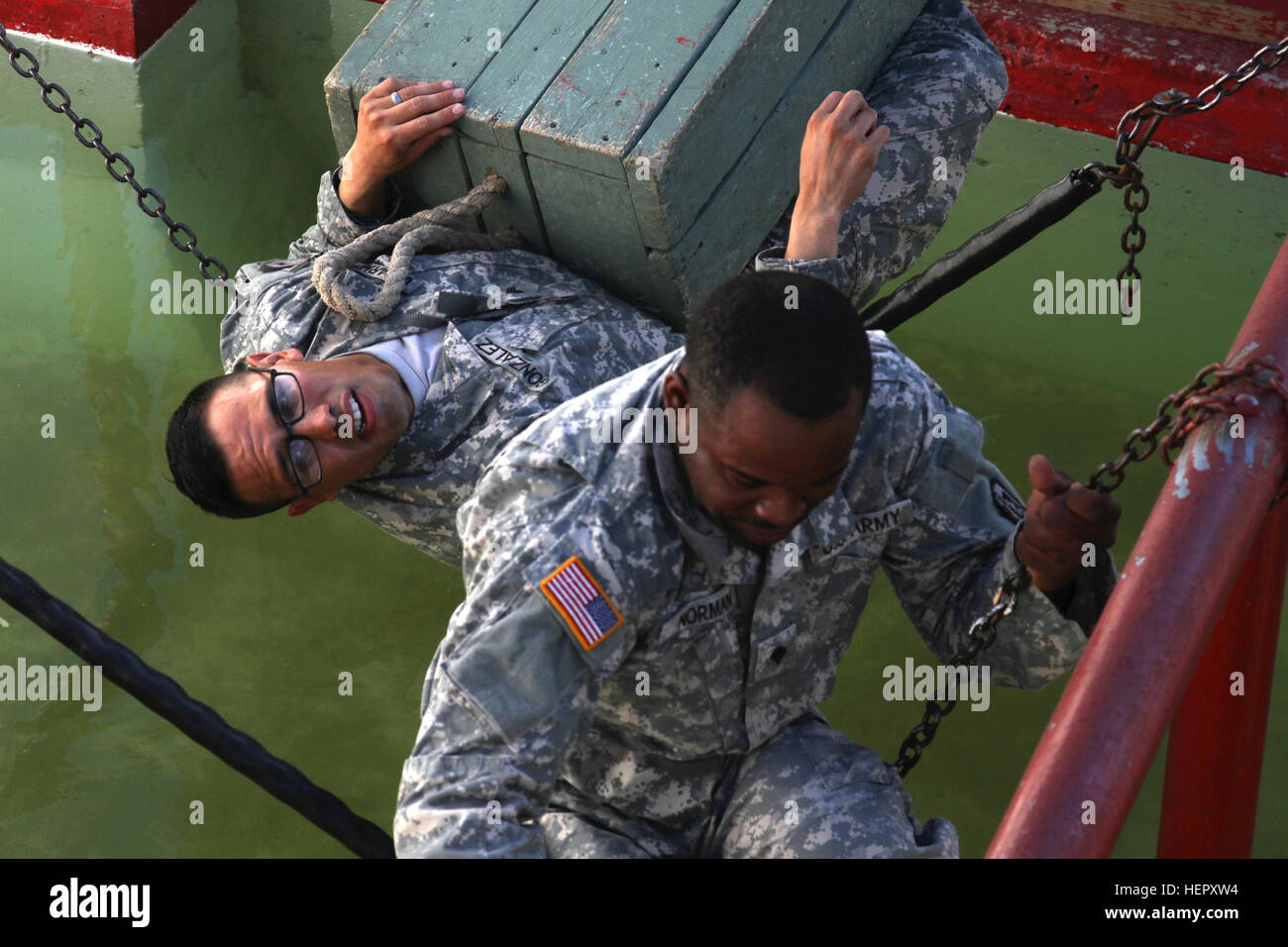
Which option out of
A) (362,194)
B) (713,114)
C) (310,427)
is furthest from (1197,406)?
(362,194)

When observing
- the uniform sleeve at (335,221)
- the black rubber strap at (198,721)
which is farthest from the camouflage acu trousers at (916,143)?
the black rubber strap at (198,721)

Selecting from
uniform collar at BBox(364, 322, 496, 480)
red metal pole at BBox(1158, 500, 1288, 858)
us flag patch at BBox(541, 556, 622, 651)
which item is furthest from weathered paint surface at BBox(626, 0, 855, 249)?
red metal pole at BBox(1158, 500, 1288, 858)

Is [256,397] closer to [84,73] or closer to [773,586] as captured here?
[773,586]

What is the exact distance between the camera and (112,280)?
443 cm

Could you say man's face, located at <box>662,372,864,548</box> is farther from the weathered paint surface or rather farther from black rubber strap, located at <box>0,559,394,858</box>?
black rubber strap, located at <box>0,559,394,858</box>

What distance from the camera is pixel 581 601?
1.78 m

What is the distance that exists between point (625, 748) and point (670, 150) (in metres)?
1.01

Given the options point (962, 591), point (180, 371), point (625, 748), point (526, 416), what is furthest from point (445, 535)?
point (180, 371)

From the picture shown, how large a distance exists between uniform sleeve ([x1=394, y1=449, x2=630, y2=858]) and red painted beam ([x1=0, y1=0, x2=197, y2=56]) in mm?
3034

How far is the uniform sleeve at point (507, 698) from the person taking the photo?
1.69 meters

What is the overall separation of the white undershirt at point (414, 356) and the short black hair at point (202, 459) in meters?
0.27

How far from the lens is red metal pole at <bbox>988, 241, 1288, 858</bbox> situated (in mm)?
1370

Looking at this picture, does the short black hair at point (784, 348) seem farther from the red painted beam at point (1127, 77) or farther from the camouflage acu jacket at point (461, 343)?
the red painted beam at point (1127, 77)

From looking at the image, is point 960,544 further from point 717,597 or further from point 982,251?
point 982,251
